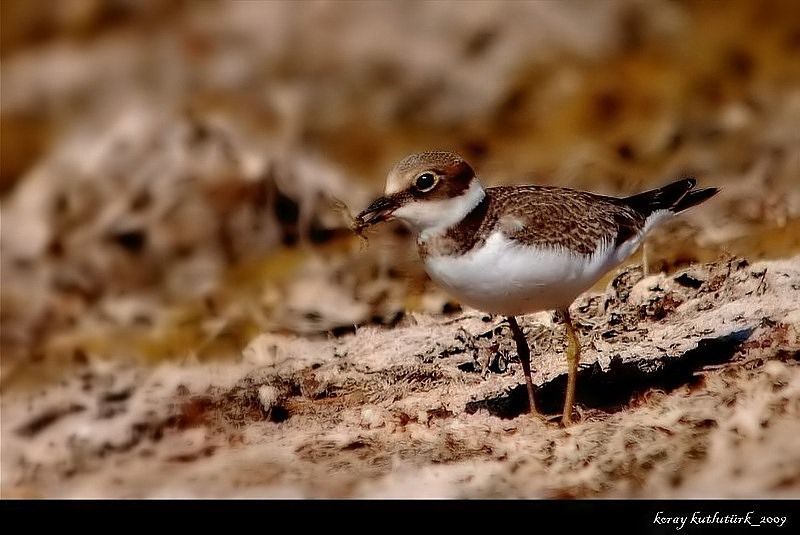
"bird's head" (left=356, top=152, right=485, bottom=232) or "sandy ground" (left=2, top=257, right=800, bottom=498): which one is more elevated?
"bird's head" (left=356, top=152, right=485, bottom=232)

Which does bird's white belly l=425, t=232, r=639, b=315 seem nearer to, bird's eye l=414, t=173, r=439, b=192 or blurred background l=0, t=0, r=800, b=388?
bird's eye l=414, t=173, r=439, b=192

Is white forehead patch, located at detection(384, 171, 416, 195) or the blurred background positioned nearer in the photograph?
white forehead patch, located at detection(384, 171, 416, 195)

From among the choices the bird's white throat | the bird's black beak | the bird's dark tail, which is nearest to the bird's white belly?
the bird's white throat

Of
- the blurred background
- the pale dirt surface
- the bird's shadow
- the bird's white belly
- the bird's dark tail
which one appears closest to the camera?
the bird's white belly

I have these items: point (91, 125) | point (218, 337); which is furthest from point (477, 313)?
point (91, 125)

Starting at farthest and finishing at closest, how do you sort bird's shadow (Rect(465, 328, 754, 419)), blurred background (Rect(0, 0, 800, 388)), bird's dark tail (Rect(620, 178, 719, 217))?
1. blurred background (Rect(0, 0, 800, 388))
2. bird's dark tail (Rect(620, 178, 719, 217))
3. bird's shadow (Rect(465, 328, 754, 419))

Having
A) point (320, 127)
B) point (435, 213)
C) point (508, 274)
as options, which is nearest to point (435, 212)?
point (435, 213)
